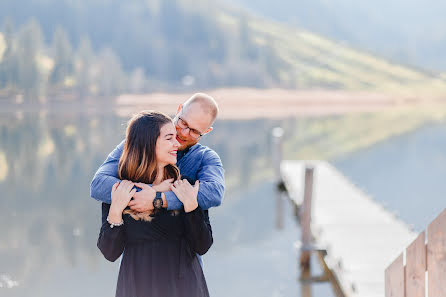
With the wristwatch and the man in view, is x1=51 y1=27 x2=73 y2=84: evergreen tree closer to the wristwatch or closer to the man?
the man

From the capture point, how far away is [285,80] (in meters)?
92.4

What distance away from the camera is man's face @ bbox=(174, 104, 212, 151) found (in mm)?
2656

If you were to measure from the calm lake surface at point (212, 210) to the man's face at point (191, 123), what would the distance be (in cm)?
44

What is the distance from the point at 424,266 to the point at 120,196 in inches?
74.0

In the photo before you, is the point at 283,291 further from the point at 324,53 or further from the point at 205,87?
the point at 324,53

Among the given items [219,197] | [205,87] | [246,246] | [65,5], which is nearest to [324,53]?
[205,87]

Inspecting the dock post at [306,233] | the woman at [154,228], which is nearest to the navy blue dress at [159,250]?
the woman at [154,228]

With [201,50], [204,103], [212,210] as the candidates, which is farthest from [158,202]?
[201,50]

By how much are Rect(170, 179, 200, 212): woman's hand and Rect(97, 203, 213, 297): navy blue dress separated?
47 millimetres

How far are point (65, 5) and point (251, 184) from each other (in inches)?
3600

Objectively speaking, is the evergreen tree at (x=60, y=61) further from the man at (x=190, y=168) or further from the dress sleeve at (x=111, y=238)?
the dress sleeve at (x=111, y=238)

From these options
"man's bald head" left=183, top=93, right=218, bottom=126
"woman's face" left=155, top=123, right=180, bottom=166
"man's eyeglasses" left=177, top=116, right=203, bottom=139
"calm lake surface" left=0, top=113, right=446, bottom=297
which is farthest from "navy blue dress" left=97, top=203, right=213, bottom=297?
"calm lake surface" left=0, top=113, right=446, bottom=297

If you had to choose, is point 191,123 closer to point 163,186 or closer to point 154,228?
point 163,186

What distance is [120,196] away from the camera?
7.93 ft
